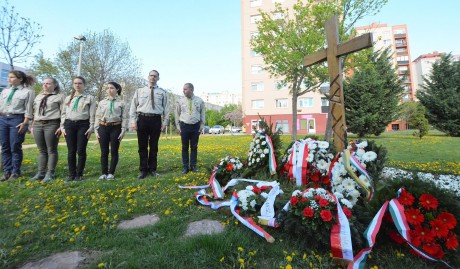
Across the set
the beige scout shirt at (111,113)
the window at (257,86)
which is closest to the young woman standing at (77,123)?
the beige scout shirt at (111,113)

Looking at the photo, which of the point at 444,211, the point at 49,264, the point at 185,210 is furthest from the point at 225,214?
the point at 444,211

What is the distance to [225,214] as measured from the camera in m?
2.96

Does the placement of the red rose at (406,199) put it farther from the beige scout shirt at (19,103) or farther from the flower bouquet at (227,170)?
the beige scout shirt at (19,103)

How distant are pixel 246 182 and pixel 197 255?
1.79 meters

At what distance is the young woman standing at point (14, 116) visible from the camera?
5062 millimetres

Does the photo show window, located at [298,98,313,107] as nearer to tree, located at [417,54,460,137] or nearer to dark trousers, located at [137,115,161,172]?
tree, located at [417,54,460,137]

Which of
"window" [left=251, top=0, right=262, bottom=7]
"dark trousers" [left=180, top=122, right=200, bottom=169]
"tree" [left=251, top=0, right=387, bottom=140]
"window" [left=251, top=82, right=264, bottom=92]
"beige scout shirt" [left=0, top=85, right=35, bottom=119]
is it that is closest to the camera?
"beige scout shirt" [left=0, top=85, right=35, bottom=119]

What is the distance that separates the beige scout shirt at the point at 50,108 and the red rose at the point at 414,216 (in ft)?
18.8

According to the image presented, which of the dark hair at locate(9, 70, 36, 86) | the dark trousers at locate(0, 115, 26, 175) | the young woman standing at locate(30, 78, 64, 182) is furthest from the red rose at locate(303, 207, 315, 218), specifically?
the dark hair at locate(9, 70, 36, 86)

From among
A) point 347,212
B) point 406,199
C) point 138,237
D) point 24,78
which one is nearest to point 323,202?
point 347,212

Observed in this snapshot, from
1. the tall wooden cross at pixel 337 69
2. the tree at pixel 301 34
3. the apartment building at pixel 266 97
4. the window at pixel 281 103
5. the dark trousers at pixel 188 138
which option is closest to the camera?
the tall wooden cross at pixel 337 69

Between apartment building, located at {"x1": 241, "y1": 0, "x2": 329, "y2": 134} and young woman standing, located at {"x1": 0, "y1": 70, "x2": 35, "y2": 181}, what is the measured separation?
33.9 meters

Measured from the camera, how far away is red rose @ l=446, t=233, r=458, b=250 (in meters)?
1.96

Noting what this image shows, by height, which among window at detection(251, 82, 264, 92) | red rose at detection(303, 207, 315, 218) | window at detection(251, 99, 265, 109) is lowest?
A: red rose at detection(303, 207, 315, 218)
